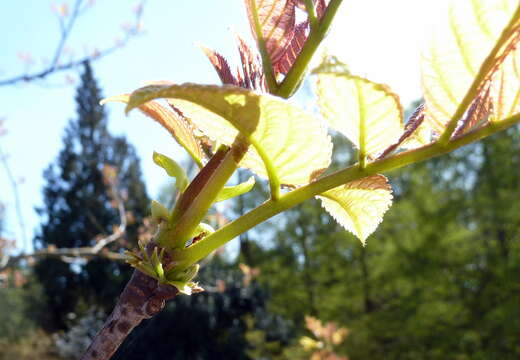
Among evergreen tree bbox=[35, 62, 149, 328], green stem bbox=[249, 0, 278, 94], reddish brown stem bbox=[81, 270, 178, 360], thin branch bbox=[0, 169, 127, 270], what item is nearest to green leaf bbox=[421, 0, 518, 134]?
green stem bbox=[249, 0, 278, 94]

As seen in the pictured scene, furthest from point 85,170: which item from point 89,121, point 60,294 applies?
point 60,294

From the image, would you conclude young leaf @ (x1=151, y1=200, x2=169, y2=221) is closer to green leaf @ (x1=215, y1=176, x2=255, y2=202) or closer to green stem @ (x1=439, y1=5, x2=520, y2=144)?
green leaf @ (x1=215, y1=176, x2=255, y2=202)

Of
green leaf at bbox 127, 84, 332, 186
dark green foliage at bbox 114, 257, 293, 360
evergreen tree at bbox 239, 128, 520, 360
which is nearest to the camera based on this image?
green leaf at bbox 127, 84, 332, 186

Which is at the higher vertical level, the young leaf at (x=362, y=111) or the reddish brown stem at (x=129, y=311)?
the young leaf at (x=362, y=111)

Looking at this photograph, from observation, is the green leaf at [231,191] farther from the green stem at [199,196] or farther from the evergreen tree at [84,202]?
the evergreen tree at [84,202]

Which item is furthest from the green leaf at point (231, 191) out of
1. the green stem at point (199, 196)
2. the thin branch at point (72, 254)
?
the thin branch at point (72, 254)

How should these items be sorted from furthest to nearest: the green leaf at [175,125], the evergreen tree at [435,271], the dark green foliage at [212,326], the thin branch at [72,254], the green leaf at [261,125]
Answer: the evergreen tree at [435,271]
the dark green foliage at [212,326]
the thin branch at [72,254]
the green leaf at [175,125]
the green leaf at [261,125]
